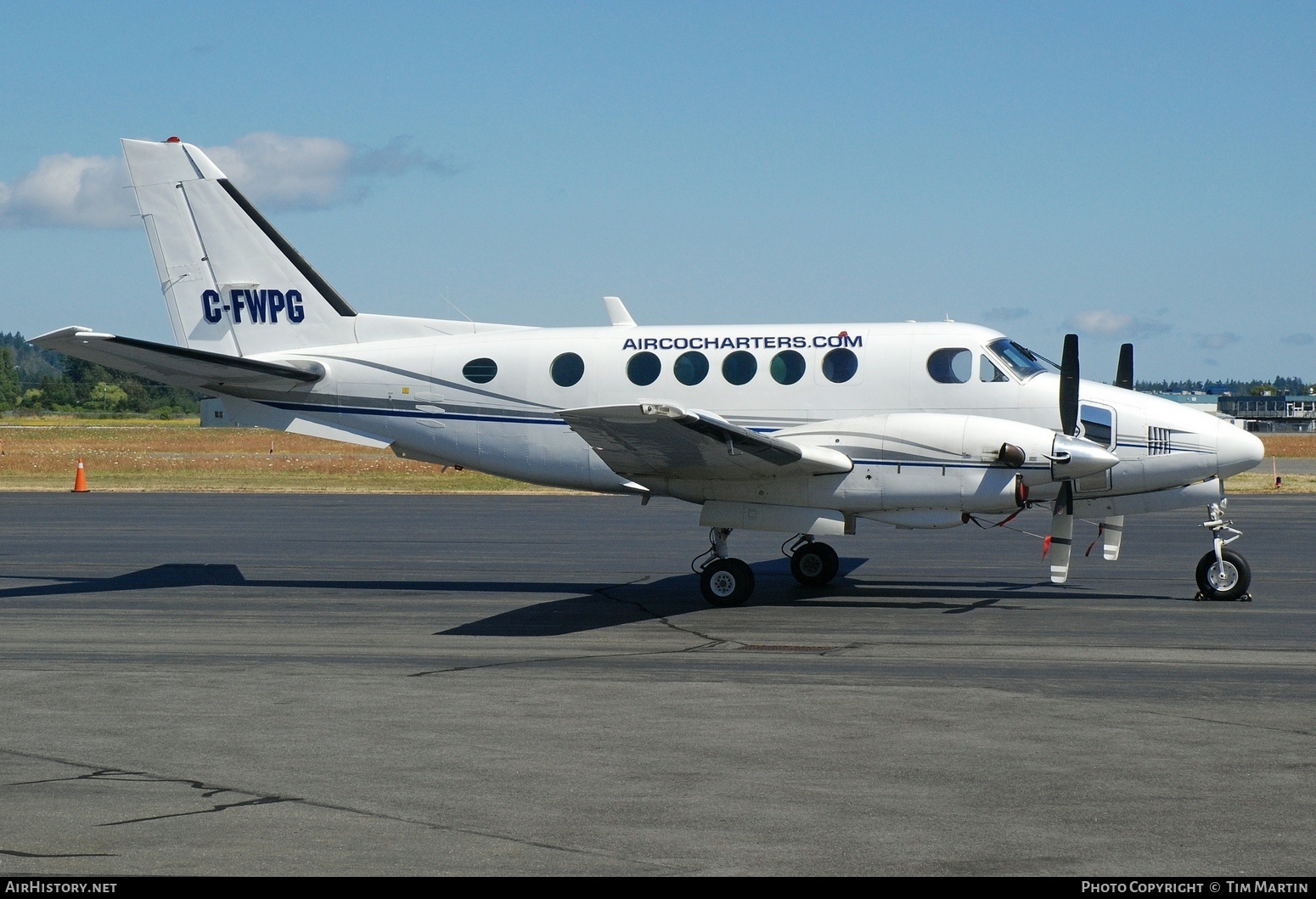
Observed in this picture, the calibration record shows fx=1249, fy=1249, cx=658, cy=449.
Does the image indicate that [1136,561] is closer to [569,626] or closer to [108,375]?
[569,626]

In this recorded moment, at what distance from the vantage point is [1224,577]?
46.8ft

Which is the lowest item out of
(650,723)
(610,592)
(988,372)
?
(650,723)

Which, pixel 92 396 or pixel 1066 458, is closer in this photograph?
pixel 1066 458

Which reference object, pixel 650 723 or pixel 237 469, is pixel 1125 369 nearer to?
pixel 650 723

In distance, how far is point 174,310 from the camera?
17250mm

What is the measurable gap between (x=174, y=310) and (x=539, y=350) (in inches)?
212

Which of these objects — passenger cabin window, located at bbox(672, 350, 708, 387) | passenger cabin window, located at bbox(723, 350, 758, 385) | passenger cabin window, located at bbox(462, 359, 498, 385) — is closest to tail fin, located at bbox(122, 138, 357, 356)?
passenger cabin window, located at bbox(462, 359, 498, 385)

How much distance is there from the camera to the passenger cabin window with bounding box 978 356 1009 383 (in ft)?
47.6

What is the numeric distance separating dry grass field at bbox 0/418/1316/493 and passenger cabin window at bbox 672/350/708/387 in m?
22.4

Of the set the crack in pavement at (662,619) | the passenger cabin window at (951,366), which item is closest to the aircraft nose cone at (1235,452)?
the passenger cabin window at (951,366)

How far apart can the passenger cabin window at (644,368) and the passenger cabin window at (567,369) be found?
64 centimetres

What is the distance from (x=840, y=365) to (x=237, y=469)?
122 ft

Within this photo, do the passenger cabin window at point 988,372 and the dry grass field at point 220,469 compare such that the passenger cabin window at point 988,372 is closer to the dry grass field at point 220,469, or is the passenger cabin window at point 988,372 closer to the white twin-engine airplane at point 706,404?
the white twin-engine airplane at point 706,404

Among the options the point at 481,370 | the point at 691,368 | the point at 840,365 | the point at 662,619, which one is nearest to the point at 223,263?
the point at 481,370
